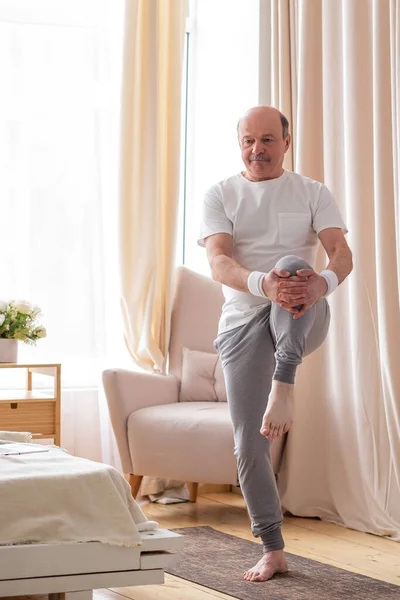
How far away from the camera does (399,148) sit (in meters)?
3.70

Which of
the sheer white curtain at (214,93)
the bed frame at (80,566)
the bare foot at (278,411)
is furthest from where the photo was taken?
the sheer white curtain at (214,93)

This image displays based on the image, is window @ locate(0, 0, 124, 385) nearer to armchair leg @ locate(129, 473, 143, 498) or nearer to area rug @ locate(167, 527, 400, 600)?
armchair leg @ locate(129, 473, 143, 498)

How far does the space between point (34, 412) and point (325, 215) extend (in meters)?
1.73

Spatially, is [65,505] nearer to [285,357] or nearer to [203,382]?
[285,357]

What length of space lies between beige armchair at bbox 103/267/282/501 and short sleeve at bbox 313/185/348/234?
1184mm

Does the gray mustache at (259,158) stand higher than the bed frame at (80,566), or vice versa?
the gray mustache at (259,158)

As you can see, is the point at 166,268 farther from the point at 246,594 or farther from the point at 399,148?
the point at 246,594

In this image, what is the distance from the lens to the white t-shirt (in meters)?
2.99

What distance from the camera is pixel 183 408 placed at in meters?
4.18

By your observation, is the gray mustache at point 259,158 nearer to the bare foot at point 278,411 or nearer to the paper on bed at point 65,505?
the bare foot at point 278,411

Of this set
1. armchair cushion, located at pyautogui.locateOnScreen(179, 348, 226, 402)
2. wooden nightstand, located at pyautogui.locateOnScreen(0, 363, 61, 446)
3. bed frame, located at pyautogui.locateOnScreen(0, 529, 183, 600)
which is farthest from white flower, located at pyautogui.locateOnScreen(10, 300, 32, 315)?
bed frame, located at pyautogui.locateOnScreen(0, 529, 183, 600)

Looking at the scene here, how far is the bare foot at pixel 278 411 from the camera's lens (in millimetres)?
2678

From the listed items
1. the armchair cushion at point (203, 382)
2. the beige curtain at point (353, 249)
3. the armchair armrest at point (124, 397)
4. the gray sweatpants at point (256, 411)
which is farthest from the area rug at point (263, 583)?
the armchair cushion at point (203, 382)

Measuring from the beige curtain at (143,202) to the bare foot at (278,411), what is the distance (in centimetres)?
203
